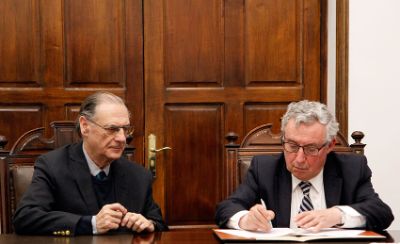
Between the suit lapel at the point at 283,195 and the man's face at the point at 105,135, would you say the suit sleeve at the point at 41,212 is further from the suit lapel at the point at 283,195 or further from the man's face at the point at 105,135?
the suit lapel at the point at 283,195

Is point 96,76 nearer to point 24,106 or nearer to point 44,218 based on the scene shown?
point 24,106

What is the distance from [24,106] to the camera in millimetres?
4543

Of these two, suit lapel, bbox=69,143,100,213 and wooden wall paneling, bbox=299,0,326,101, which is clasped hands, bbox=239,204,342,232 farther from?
wooden wall paneling, bbox=299,0,326,101

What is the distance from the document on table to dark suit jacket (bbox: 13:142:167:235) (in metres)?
0.45

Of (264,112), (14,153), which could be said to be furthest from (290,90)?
(14,153)

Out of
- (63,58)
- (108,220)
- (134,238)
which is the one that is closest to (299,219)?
(134,238)

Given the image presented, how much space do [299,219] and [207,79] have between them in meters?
2.18

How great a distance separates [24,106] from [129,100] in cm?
70

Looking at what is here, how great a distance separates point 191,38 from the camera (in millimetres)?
4641

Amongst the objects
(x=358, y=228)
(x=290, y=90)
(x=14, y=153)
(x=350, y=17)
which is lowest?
(x=358, y=228)

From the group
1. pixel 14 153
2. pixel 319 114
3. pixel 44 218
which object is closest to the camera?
pixel 44 218

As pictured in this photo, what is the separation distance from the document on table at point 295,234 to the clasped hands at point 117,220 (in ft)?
0.97

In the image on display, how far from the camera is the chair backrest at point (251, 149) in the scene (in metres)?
3.24

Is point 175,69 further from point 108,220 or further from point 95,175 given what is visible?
point 108,220
